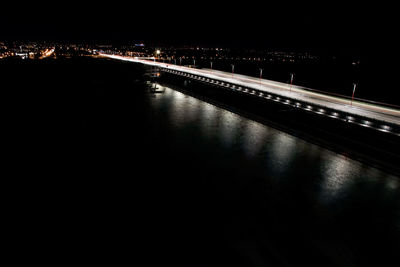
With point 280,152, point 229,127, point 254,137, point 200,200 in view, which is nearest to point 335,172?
point 280,152

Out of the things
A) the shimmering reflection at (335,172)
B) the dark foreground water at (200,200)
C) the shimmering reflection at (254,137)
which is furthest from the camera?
the shimmering reflection at (254,137)

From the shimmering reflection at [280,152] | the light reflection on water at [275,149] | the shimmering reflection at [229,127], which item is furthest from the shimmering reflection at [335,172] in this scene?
the shimmering reflection at [229,127]

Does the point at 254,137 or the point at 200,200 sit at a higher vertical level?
the point at 254,137

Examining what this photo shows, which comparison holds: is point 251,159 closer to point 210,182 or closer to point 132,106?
point 210,182

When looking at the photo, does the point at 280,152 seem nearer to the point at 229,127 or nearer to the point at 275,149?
the point at 275,149

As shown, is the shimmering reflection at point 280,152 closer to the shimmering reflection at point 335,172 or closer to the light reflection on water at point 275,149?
A: the light reflection on water at point 275,149

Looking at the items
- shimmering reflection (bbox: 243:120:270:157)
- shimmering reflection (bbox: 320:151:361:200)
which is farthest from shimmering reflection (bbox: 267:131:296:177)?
shimmering reflection (bbox: 320:151:361:200)

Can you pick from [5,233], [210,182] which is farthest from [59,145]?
[210,182]
